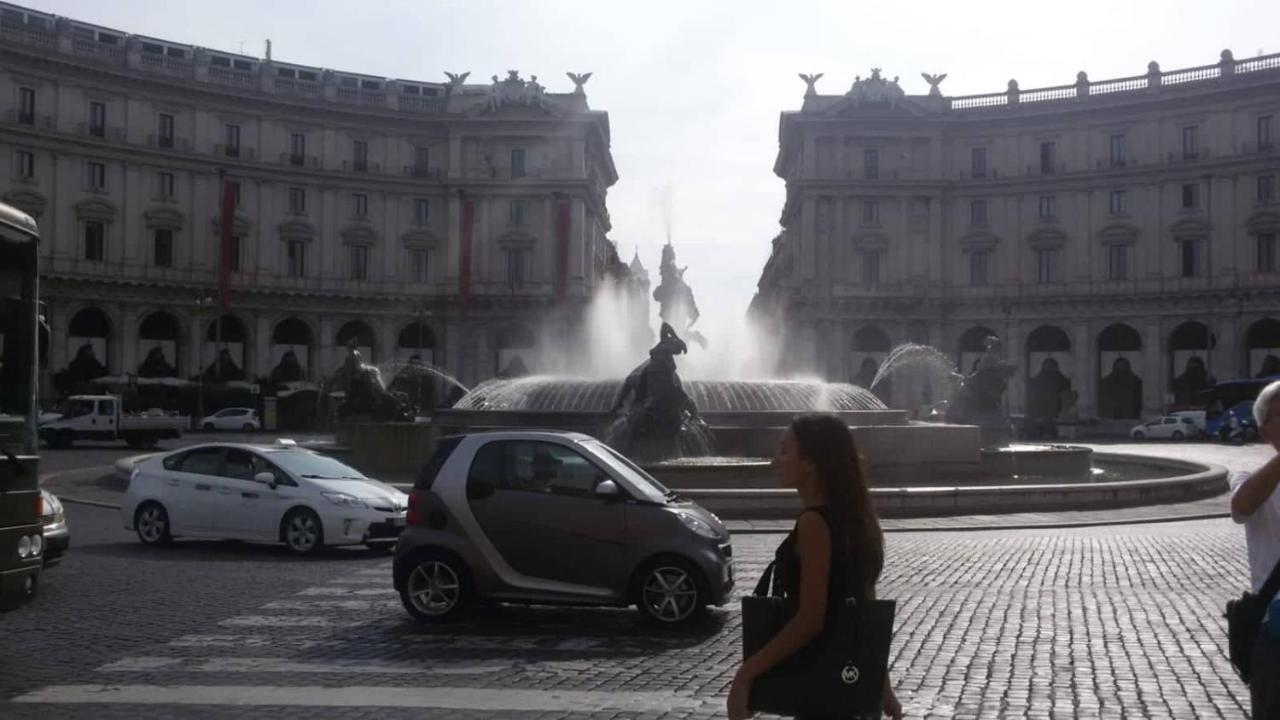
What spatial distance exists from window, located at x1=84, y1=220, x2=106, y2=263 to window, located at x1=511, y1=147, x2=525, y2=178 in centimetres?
2452

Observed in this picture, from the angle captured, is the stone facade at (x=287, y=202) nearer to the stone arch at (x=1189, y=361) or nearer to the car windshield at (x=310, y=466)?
the stone arch at (x=1189, y=361)

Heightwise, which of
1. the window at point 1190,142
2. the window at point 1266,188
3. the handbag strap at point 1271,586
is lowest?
the handbag strap at point 1271,586

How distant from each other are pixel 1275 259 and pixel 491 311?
44.9 meters

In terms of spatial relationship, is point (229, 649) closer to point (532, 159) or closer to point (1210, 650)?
point (1210, 650)

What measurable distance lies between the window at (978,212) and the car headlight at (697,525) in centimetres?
7233

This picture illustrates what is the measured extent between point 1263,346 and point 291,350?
54.2 metres

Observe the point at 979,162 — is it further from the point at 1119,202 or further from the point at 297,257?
the point at 297,257

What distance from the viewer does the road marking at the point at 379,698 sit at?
7613 millimetres

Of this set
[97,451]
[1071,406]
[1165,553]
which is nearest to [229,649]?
[1165,553]

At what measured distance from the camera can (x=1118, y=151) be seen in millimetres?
75500

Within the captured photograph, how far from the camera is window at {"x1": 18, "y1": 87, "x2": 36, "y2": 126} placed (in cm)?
6469

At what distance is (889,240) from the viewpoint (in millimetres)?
79438

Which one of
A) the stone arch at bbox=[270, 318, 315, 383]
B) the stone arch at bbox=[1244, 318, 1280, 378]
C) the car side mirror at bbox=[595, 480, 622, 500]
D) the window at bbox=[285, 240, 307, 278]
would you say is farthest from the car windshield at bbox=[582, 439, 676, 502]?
the window at bbox=[285, 240, 307, 278]

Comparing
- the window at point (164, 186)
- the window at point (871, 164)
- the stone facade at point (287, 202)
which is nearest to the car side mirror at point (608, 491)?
the stone facade at point (287, 202)
